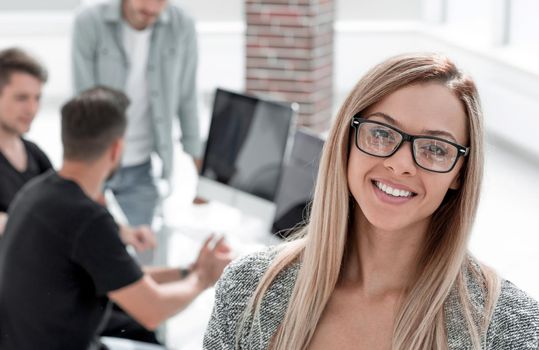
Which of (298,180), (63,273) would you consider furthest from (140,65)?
(63,273)

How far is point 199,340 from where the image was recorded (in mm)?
Answer: 4051

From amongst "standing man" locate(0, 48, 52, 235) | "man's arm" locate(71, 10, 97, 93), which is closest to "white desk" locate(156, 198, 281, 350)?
"standing man" locate(0, 48, 52, 235)

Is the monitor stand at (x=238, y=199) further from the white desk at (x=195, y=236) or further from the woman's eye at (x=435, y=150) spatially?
the woman's eye at (x=435, y=150)

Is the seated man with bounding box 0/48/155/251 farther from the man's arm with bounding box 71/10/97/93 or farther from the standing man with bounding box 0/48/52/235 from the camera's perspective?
the man's arm with bounding box 71/10/97/93

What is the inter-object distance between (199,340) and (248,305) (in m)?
2.08

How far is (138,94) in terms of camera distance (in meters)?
5.23

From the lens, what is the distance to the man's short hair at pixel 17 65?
474cm

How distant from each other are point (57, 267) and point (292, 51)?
424 centimetres

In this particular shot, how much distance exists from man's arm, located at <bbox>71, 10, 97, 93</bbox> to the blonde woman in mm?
3258

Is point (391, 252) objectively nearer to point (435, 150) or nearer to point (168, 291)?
point (435, 150)

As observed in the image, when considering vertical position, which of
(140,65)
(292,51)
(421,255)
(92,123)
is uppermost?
(421,255)

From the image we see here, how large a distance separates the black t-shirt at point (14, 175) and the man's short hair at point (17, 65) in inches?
14.8

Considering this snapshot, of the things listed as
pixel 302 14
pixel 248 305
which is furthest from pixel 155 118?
pixel 248 305

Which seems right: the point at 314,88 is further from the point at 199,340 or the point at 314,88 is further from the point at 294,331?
the point at 294,331
